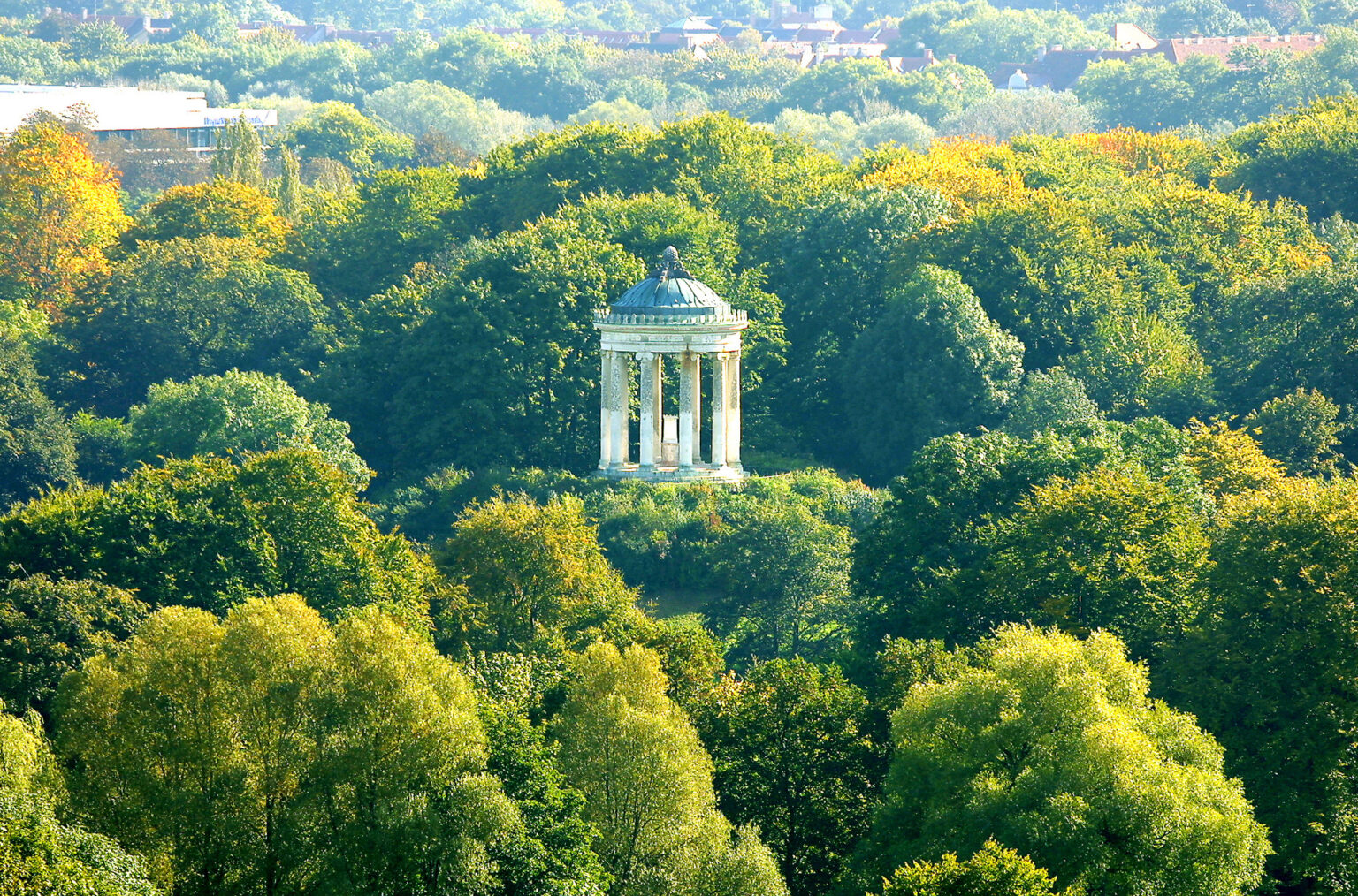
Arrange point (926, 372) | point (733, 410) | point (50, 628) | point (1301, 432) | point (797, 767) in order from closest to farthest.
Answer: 1. point (797, 767)
2. point (50, 628)
3. point (1301, 432)
4. point (733, 410)
5. point (926, 372)

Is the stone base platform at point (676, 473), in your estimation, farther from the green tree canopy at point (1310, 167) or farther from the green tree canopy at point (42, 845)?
the green tree canopy at point (1310, 167)

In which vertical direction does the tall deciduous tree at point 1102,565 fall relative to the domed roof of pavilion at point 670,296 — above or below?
below

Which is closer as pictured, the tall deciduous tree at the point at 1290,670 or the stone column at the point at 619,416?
the tall deciduous tree at the point at 1290,670

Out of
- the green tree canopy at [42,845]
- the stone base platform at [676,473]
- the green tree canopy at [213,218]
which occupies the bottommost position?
the stone base platform at [676,473]

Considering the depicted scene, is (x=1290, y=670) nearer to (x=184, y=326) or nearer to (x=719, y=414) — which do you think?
(x=719, y=414)

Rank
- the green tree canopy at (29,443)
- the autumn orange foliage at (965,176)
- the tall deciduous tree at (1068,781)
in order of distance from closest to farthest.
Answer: the tall deciduous tree at (1068,781) → the green tree canopy at (29,443) → the autumn orange foliage at (965,176)

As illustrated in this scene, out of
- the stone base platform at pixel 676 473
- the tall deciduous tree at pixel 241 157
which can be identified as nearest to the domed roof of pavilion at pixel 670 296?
the stone base platform at pixel 676 473

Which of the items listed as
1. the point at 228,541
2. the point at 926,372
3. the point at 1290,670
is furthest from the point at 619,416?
the point at 1290,670

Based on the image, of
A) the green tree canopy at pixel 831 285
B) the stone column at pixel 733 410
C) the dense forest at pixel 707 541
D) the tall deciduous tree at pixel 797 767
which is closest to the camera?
the dense forest at pixel 707 541

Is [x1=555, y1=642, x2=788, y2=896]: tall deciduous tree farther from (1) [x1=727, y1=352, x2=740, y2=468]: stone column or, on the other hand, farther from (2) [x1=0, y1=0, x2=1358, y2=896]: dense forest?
(1) [x1=727, y1=352, x2=740, y2=468]: stone column
